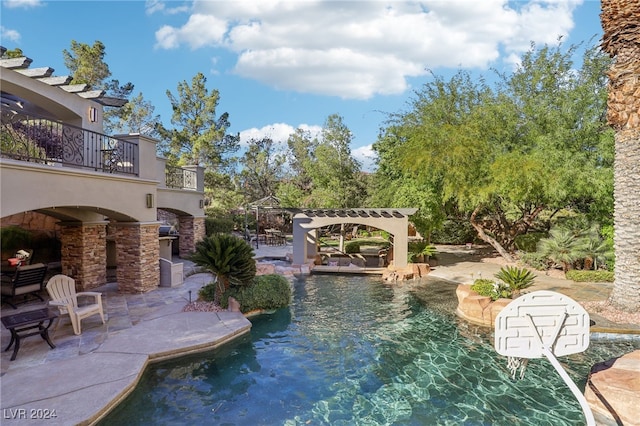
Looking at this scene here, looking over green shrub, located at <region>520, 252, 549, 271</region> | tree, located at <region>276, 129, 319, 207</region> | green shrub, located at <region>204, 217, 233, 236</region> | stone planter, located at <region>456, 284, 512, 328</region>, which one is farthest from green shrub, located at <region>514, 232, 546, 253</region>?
tree, located at <region>276, 129, 319, 207</region>

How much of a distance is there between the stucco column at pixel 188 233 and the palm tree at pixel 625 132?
18892 mm

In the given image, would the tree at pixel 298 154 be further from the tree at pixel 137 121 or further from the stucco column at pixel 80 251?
the stucco column at pixel 80 251

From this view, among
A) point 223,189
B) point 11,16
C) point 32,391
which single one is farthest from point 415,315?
point 223,189

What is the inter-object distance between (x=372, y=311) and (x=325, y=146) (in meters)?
23.3

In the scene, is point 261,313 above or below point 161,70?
below

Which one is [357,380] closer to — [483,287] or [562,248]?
[483,287]

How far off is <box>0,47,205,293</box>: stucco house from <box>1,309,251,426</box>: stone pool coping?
3731mm

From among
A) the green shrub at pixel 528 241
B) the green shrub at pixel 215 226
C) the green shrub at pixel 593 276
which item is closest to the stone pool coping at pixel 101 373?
the green shrub at pixel 593 276

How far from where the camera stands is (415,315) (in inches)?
469

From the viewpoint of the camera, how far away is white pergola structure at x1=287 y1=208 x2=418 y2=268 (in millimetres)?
18531

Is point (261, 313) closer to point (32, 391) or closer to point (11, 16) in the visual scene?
point (32, 391)

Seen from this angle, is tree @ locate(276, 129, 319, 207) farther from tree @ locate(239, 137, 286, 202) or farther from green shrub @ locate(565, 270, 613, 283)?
green shrub @ locate(565, 270, 613, 283)

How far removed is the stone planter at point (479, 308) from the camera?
11094mm

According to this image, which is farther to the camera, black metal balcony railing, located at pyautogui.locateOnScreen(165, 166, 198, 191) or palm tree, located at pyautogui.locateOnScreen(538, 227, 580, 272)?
black metal balcony railing, located at pyautogui.locateOnScreen(165, 166, 198, 191)
